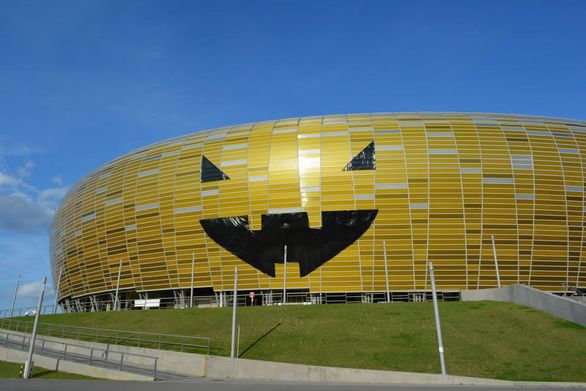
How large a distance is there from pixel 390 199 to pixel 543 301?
68.2ft

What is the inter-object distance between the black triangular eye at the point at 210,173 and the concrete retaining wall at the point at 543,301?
28506 millimetres

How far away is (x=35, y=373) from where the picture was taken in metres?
22.5

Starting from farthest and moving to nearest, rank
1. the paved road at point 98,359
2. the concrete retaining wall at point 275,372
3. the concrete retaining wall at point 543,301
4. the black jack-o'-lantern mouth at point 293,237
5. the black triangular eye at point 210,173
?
the black triangular eye at point 210,173 → the black jack-o'-lantern mouth at point 293,237 → the concrete retaining wall at point 543,301 → the paved road at point 98,359 → the concrete retaining wall at point 275,372

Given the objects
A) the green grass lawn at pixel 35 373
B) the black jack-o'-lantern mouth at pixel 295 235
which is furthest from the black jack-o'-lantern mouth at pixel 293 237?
the green grass lawn at pixel 35 373

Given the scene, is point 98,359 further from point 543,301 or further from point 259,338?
point 543,301

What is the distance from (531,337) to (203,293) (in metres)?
36.6

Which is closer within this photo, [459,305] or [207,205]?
[459,305]

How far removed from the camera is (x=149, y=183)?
55.5m

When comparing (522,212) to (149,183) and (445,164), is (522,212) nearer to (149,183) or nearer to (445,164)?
(445,164)

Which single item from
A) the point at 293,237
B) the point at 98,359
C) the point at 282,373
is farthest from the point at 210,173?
the point at 282,373

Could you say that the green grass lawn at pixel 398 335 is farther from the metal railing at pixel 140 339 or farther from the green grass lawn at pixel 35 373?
the green grass lawn at pixel 35 373

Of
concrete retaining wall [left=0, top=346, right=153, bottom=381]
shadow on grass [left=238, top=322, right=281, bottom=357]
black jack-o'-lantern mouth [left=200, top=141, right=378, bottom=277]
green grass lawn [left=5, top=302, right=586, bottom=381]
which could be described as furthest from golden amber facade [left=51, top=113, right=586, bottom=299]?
concrete retaining wall [left=0, top=346, right=153, bottom=381]

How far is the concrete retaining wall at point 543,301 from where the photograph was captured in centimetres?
2638

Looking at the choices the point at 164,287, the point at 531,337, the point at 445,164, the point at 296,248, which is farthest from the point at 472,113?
the point at 164,287
